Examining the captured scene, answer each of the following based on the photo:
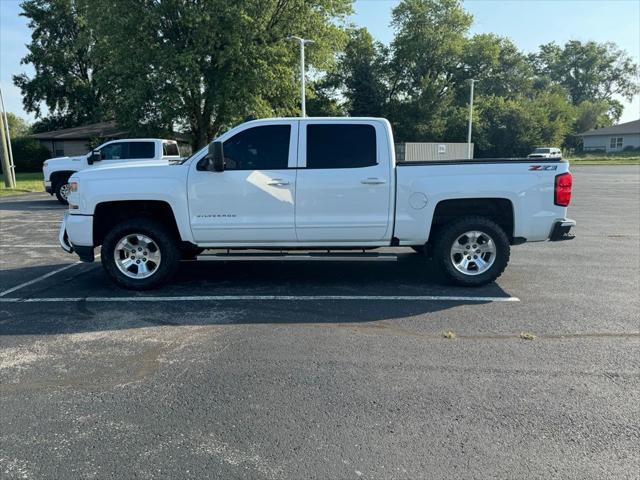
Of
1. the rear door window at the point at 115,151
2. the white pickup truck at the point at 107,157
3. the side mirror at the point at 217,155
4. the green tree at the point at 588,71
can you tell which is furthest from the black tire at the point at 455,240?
the green tree at the point at 588,71

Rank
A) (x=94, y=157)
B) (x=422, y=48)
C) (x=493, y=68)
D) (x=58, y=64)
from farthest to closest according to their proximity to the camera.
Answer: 1. (x=493, y=68)
2. (x=422, y=48)
3. (x=58, y=64)
4. (x=94, y=157)

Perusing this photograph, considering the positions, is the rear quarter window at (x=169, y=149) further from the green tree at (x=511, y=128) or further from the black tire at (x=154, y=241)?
the green tree at (x=511, y=128)

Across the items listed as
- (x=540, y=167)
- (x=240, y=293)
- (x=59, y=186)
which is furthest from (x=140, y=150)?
(x=540, y=167)

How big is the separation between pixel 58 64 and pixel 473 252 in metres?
53.2

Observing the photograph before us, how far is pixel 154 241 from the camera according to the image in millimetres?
6219

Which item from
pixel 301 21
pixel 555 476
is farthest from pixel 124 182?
pixel 301 21

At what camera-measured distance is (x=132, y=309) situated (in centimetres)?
559

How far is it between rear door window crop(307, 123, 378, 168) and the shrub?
134 feet

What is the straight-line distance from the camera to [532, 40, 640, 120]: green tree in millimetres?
95938

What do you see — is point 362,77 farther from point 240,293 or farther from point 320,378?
point 320,378

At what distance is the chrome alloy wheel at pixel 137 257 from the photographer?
6277 mm

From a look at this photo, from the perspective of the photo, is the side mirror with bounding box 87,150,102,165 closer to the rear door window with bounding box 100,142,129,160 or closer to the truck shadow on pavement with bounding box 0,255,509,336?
the rear door window with bounding box 100,142,129,160

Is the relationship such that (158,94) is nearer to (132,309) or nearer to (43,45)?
(132,309)

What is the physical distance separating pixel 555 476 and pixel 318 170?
4186 mm
